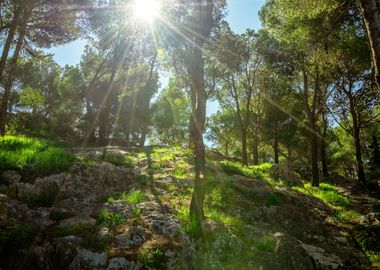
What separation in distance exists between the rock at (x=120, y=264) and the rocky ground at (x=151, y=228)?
0.02m

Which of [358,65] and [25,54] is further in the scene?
[358,65]

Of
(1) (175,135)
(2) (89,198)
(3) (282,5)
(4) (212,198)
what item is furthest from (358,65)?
(1) (175,135)

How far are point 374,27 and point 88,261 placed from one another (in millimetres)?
9179

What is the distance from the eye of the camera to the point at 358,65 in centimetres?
2453

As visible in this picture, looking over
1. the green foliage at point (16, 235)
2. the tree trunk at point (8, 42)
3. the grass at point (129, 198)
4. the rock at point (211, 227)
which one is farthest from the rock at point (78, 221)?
the tree trunk at point (8, 42)

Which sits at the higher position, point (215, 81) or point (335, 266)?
point (215, 81)

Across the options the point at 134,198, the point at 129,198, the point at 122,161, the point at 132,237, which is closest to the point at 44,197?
the point at 129,198

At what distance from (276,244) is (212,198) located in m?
4.07

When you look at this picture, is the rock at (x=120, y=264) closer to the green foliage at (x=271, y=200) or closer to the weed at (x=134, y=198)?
the weed at (x=134, y=198)

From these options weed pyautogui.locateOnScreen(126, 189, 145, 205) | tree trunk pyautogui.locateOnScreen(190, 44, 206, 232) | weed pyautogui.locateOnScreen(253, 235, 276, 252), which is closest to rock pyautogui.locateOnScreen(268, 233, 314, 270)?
weed pyautogui.locateOnScreen(253, 235, 276, 252)

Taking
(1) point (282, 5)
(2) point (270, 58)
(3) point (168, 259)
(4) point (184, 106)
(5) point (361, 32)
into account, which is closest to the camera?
(3) point (168, 259)

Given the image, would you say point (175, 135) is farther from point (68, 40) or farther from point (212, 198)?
point (212, 198)

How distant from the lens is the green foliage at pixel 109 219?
Result: 24.7ft

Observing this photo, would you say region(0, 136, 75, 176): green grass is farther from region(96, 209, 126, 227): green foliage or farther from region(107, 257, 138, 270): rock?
region(107, 257, 138, 270): rock
